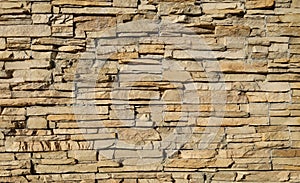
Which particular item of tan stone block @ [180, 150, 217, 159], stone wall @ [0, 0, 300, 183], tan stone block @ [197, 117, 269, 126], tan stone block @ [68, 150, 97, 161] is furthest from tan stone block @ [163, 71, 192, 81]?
tan stone block @ [68, 150, 97, 161]

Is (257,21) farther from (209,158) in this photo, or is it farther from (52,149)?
(52,149)

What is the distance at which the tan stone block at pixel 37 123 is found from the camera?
73.4 inches

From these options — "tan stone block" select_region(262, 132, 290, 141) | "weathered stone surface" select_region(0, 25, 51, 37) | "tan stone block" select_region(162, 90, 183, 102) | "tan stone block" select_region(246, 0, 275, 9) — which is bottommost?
"tan stone block" select_region(262, 132, 290, 141)

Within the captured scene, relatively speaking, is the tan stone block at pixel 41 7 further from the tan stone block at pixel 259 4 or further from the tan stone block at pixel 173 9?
the tan stone block at pixel 259 4

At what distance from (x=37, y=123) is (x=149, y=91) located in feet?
1.41

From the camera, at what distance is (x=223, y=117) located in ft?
6.24

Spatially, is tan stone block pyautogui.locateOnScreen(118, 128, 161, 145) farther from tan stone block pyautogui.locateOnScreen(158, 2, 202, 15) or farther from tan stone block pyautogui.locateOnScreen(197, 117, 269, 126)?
tan stone block pyautogui.locateOnScreen(158, 2, 202, 15)

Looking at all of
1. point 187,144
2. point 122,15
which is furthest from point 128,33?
point 187,144

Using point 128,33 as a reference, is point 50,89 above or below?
below

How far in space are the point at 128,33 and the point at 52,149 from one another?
51 cm

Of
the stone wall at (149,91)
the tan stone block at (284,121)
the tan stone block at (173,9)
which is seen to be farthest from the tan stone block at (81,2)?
the tan stone block at (284,121)

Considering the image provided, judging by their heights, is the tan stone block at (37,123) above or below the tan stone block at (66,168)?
above

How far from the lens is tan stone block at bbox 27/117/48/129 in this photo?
1863 mm

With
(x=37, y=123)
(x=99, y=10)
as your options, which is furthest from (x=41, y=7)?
(x=37, y=123)
